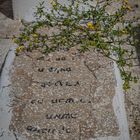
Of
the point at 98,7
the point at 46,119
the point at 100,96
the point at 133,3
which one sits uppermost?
the point at 133,3

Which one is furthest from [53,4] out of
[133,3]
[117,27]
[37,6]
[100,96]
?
[100,96]

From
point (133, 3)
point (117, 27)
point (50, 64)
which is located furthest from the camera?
point (133, 3)

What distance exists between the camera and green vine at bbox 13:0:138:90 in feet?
14.1

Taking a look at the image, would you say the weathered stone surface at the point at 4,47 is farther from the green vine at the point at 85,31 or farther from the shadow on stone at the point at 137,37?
the shadow on stone at the point at 137,37

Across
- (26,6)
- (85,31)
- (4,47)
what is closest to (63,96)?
(85,31)

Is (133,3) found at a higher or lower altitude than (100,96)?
higher

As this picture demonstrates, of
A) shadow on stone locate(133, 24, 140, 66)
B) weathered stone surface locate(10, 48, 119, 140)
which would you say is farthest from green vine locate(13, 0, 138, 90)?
weathered stone surface locate(10, 48, 119, 140)

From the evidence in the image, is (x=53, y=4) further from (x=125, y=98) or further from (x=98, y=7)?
(x=125, y=98)

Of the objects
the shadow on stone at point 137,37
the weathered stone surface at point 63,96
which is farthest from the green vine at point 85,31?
the weathered stone surface at point 63,96

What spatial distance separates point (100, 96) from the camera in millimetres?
3646

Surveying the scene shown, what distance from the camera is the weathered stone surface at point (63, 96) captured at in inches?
131

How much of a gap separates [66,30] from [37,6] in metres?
0.72

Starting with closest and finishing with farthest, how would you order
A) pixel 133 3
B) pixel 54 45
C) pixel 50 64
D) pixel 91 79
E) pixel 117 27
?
pixel 91 79, pixel 50 64, pixel 54 45, pixel 117 27, pixel 133 3

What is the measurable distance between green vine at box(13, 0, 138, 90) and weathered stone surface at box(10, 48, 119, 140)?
18 cm
